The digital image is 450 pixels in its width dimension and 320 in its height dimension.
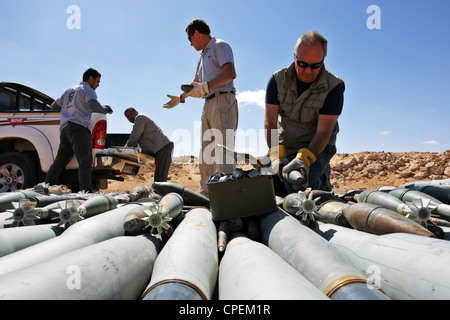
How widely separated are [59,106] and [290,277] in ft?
20.1

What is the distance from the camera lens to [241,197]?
2.15 meters

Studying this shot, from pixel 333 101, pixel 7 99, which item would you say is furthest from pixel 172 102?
pixel 7 99

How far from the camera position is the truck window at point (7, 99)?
625 centimetres

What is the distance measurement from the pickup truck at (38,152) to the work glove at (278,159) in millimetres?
3335

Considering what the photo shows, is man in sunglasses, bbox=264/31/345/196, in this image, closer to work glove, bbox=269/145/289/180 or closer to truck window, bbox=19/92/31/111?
work glove, bbox=269/145/289/180

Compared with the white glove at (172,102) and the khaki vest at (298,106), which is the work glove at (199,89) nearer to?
the white glove at (172,102)

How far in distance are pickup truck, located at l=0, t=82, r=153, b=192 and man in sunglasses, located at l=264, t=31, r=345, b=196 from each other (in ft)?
10.7

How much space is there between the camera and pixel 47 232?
1935 mm

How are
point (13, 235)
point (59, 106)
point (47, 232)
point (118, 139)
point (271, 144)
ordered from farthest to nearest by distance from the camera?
1. point (118, 139)
2. point (59, 106)
3. point (271, 144)
4. point (47, 232)
5. point (13, 235)

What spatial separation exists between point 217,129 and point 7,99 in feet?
18.0

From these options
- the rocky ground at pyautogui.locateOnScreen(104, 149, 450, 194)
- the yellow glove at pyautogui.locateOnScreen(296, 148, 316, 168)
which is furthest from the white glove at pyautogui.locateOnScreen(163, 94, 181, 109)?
the rocky ground at pyautogui.locateOnScreen(104, 149, 450, 194)
